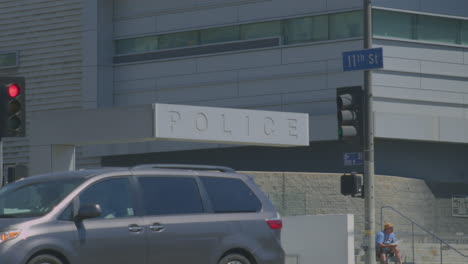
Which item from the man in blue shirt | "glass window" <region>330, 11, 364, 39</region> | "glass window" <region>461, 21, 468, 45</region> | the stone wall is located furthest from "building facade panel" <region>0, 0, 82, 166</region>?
the man in blue shirt

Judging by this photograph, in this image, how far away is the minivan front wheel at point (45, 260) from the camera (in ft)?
38.9

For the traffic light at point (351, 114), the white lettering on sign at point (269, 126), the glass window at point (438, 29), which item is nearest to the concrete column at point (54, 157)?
the white lettering on sign at point (269, 126)

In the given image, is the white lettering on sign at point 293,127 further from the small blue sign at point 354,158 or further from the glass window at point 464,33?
the glass window at point 464,33

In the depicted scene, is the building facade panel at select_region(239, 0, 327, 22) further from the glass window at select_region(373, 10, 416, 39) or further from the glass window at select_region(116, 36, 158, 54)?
the glass window at select_region(116, 36, 158, 54)

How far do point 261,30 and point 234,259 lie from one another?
26.5 meters

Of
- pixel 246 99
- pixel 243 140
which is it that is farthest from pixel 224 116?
pixel 246 99

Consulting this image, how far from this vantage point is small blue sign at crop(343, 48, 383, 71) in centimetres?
2064

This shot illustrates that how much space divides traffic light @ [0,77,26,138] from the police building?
19584 mm

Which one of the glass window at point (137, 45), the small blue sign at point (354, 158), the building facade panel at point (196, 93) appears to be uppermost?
the glass window at point (137, 45)

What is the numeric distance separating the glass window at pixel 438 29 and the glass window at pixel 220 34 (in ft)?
22.4

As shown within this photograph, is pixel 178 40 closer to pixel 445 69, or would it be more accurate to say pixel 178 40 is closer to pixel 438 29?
pixel 438 29

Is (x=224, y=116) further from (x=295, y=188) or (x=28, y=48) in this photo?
(x=28, y=48)

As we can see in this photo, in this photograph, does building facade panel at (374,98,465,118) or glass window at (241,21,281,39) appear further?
glass window at (241,21,281,39)

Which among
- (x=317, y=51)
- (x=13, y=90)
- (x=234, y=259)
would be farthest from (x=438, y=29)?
(x=234, y=259)
